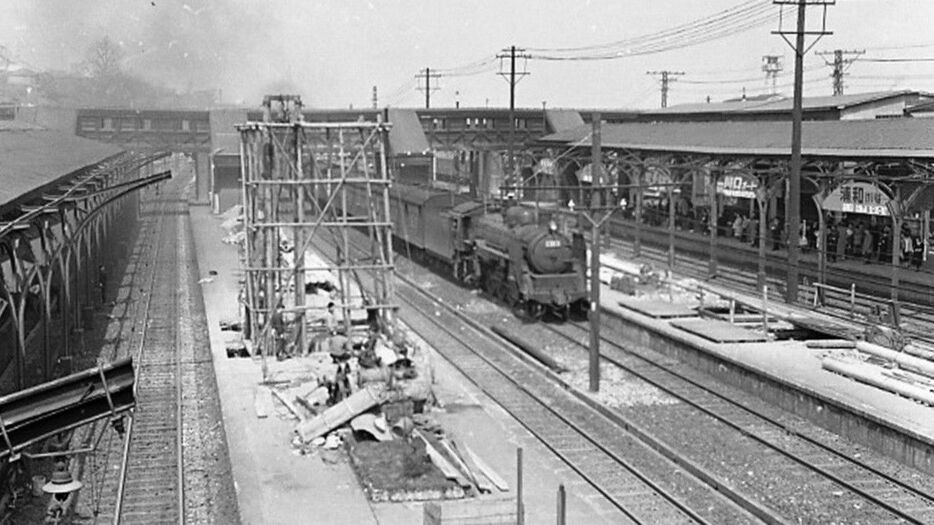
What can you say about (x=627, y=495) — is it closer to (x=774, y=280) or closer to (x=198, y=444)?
(x=198, y=444)

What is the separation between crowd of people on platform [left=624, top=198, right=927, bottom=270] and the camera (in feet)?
103

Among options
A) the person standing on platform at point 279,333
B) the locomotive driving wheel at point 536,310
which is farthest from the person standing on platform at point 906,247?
the person standing on platform at point 279,333

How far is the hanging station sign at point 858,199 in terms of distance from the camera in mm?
26625

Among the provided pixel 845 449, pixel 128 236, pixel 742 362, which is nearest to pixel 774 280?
pixel 742 362

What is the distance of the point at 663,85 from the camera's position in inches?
3290

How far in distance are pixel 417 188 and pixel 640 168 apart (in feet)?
29.4

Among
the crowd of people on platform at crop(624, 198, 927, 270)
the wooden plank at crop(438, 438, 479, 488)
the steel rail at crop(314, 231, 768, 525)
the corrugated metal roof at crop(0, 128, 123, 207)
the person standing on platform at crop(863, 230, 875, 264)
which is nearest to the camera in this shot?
the steel rail at crop(314, 231, 768, 525)

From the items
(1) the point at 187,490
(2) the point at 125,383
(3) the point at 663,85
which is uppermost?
(3) the point at 663,85

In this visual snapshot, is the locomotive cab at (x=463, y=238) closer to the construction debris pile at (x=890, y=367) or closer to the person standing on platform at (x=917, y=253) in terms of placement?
the person standing on platform at (x=917, y=253)

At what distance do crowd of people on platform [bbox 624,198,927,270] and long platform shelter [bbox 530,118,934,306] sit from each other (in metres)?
0.07

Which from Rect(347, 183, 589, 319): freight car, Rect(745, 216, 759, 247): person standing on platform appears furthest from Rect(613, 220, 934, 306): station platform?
Rect(347, 183, 589, 319): freight car

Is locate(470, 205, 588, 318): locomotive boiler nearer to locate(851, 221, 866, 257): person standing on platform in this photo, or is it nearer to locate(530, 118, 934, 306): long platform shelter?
locate(530, 118, 934, 306): long platform shelter

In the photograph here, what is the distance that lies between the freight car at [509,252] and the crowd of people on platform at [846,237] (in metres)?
5.84

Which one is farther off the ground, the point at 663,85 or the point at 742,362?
the point at 663,85
